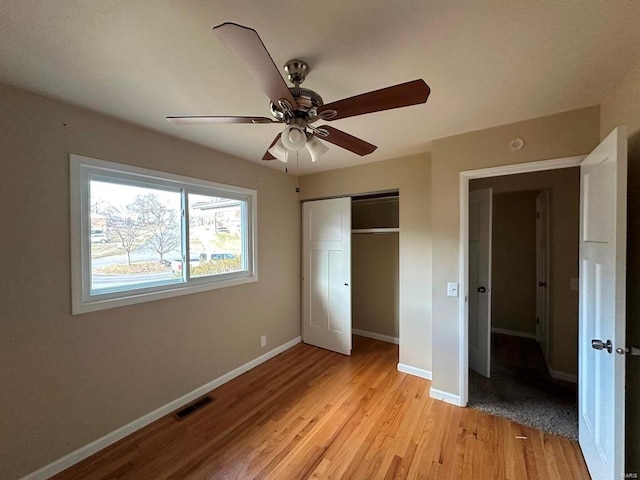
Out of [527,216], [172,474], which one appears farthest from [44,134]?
[527,216]

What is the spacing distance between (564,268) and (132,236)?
13.6ft

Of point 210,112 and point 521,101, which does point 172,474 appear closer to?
point 210,112

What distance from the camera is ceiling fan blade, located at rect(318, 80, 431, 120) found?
3.46 feet

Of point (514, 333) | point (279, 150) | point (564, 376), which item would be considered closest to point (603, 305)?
point (564, 376)

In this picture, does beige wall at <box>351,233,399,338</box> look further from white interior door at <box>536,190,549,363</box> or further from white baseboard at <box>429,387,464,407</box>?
white interior door at <box>536,190,549,363</box>

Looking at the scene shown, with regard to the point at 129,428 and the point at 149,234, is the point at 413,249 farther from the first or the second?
the point at 129,428

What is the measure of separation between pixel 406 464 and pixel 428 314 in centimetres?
144

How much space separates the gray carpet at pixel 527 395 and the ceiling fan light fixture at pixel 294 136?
2.65 meters

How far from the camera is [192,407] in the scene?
2369 mm

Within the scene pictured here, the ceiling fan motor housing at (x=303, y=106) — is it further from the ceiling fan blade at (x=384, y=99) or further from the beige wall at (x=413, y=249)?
the beige wall at (x=413, y=249)

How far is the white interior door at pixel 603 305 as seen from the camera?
1.27 metres

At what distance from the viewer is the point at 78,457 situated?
1.78 metres

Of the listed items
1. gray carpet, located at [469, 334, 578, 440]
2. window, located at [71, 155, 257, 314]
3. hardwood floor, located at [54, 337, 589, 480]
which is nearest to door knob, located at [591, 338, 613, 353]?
hardwood floor, located at [54, 337, 589, 480]

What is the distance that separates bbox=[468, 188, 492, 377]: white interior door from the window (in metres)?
2.54
